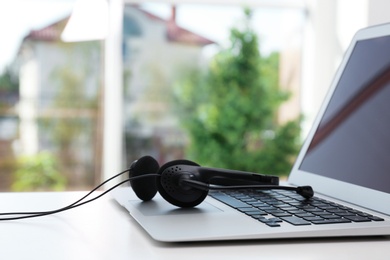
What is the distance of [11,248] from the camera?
60 cm

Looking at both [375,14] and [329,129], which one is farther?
[375,14]

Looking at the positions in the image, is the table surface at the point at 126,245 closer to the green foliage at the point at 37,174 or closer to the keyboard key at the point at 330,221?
the keyboard key at the point at 330,221

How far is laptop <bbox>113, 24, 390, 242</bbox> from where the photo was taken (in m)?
0.66

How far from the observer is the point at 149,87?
3.86 m

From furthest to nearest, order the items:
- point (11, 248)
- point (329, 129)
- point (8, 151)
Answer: point (8, 151), point (329, 129), point (11, 248)

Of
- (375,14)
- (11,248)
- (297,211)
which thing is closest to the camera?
(11,248)

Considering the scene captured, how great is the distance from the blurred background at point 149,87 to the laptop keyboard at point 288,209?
108 inches

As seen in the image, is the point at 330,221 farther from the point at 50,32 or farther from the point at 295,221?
the point at 50,32

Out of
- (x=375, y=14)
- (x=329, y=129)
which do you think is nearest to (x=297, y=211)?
(x=329, y=129)

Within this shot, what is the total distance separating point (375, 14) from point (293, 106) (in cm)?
142

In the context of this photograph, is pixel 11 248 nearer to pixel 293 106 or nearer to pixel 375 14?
pixel 375 14

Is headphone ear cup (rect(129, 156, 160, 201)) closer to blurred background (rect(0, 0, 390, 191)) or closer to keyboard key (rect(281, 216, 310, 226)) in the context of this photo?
keyboard key (rect(281, 216, 310, 226))

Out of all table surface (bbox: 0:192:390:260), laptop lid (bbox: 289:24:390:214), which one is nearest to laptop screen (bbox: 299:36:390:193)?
laptop lid (bbox: 289:24:390:214)

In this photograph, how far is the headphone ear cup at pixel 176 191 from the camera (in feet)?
2.62
